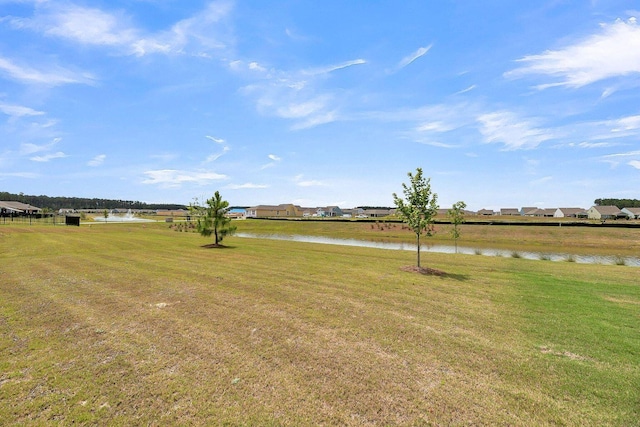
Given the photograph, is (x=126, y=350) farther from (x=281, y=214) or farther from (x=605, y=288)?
(x=281, y=214)

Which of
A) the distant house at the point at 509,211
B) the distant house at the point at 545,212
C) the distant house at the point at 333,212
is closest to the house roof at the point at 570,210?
the distant house at the point at 545,212

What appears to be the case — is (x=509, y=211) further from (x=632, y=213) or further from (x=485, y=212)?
(x=632, y=213)

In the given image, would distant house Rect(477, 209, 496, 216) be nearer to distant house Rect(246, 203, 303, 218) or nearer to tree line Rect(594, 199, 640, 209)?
tree line Rect(594, 199, 640, 209)

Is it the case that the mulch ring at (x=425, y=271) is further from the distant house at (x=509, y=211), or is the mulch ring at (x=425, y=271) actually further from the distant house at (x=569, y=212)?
the distant house at (x=509, y=211)

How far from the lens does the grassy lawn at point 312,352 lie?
4516mm

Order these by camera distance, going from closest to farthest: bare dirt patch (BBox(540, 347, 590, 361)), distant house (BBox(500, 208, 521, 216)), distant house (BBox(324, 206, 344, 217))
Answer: bare dirt patch (BBox(540, 347, 590, 361)) → distant house (BBox(500, 208, 521, 216)) → distant house (BBox(324, 206, 344, 217))

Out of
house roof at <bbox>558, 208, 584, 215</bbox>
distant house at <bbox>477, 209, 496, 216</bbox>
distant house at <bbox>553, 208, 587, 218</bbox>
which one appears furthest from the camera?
distant house at <bbox>477, 209, 496, 216</bbox>

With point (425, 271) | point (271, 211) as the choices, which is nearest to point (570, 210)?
point (271, 211)

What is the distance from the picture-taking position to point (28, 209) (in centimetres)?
9912

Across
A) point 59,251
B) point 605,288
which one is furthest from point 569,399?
point 59,251

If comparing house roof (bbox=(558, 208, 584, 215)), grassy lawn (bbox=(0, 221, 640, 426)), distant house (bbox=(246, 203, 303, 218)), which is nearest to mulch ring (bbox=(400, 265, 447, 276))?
grassy lawn (bbox=(0, 221, 640, 426))

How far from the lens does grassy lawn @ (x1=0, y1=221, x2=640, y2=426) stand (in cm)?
452

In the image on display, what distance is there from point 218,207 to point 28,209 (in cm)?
11393

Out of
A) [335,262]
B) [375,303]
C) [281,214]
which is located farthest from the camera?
[281,214]
